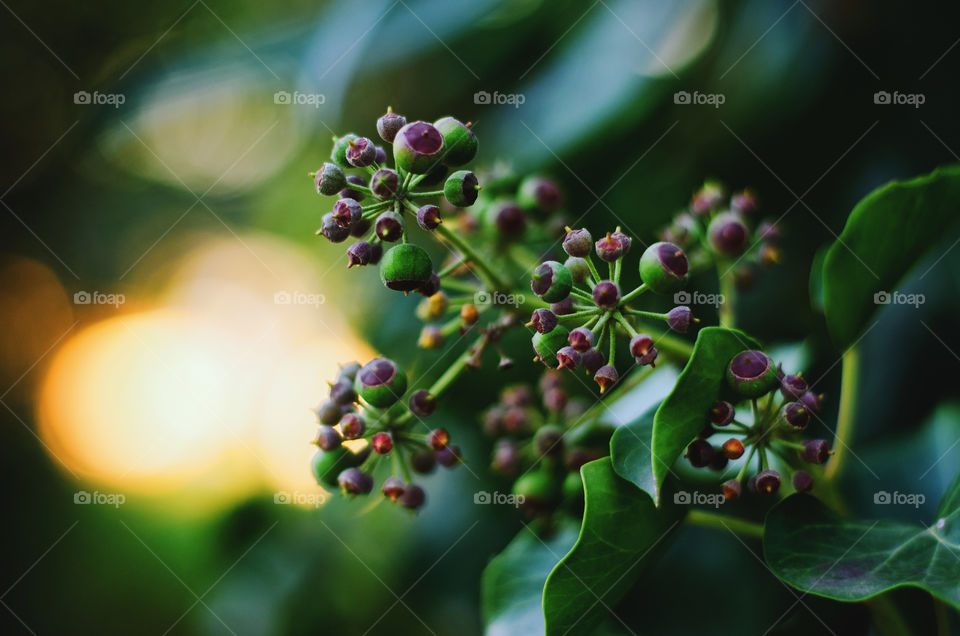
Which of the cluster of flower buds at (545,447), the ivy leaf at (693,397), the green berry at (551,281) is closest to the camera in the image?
the ivy leaf at (693,397)

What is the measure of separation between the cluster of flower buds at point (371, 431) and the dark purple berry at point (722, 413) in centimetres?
47

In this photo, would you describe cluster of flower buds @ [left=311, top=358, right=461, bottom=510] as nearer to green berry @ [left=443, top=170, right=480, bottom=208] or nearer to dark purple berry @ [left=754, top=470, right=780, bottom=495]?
green berry @ [left=443, top=170, right=480, bottom=208]

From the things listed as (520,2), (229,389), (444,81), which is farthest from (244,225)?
(520,2)

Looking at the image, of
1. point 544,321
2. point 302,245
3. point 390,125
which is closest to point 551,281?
point 544,321

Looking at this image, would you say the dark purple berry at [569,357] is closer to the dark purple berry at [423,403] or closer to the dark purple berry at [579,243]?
the dark purple berry at [579,243]

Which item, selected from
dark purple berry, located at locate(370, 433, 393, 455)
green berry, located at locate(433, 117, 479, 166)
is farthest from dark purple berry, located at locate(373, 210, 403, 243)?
dark purple berry, located at locate(370, 433, 393, 455)

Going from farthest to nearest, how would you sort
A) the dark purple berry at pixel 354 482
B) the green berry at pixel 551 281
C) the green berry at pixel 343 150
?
the dark purple berry at pixel 354 482
the green berry at pixel 343 150
the green berry at pixel 551 281

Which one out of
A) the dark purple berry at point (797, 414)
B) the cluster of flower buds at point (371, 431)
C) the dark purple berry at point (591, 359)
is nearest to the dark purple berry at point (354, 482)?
the cluster of flower buds at point (371, 431)

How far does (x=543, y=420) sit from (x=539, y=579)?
0.37 meters

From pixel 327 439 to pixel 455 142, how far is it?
0.57 meters

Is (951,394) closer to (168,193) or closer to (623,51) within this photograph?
(623,51)

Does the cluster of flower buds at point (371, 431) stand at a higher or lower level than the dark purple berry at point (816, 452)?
higher

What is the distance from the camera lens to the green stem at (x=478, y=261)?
1204mm

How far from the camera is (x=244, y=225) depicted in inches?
122
